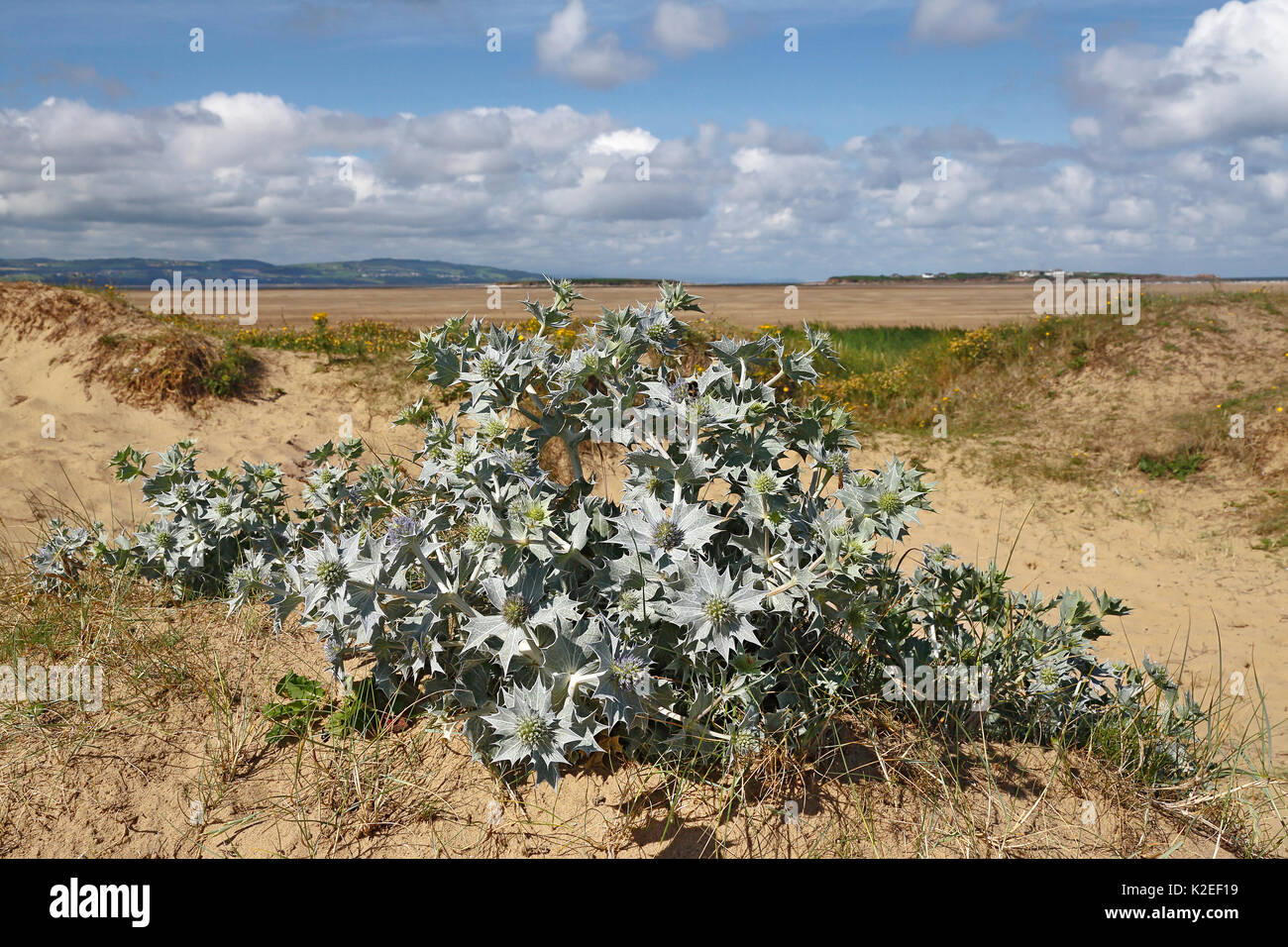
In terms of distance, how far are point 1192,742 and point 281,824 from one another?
11.7 ft

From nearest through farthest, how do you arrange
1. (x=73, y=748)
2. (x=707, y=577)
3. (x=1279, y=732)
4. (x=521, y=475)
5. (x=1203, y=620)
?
(x=707, y=577) → (x=521, y=475) → (x=73, y=748) → (x=1279, y=732) → (x=1203, y=620)

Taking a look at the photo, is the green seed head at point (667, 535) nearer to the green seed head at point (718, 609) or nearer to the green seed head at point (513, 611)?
the green seed head at point (718, 609)

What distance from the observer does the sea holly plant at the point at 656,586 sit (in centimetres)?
237

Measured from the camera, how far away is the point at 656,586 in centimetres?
245

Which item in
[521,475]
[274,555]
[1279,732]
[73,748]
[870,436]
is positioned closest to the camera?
[521,475]

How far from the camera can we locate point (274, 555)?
3.94 metres

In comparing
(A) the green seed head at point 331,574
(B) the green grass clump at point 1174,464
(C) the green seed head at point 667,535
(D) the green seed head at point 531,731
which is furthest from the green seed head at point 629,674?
(B) the green grass clump at point 1174,464

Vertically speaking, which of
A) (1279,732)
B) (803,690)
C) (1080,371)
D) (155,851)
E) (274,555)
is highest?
(1080,371)

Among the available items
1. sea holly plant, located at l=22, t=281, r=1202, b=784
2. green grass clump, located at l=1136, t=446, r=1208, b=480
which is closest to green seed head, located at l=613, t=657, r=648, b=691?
sea holly plant, located at l=22, t=281, r=1202, b=784

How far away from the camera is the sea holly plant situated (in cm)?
237

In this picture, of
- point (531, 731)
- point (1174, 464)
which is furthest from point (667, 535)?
point (1174, 464)

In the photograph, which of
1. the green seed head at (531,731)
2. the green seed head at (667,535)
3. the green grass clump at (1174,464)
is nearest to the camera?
the green seed head at (531,731)

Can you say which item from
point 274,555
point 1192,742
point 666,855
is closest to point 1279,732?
point 1192,742

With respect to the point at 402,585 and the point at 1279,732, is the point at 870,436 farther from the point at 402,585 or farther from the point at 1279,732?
the point at 402,585
